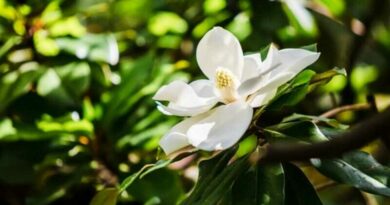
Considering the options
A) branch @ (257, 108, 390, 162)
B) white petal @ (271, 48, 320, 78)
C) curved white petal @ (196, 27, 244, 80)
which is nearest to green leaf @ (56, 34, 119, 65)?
curved white petal @ (196, 27, 244, 80)

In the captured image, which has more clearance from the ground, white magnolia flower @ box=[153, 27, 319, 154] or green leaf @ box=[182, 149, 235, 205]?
white magnolia flower @ box=[153, 27, 319, 154]

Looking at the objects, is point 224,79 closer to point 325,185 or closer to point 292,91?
point 292,91

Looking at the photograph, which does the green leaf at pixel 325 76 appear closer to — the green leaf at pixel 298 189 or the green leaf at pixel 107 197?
the green leaf at pixel 298 189

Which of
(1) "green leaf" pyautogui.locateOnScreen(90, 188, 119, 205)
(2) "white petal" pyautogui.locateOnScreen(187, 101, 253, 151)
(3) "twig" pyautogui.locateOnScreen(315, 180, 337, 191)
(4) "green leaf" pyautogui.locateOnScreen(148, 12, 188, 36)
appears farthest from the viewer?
(4) "green leaf" pyautogui.locateOnScreen(148, 12, 188, 36)

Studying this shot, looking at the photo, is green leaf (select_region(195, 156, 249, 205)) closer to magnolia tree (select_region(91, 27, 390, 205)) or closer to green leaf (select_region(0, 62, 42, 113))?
magnolia tree (select_region(91, 27, 390, 205))

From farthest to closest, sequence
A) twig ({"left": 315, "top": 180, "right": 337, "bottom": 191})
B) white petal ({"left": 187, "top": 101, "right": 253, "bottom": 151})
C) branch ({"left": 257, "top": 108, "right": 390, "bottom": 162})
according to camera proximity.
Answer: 1. twig ({"left": 315, "top": 180, "right": 337, "bottom": 191})
2. white petal ({"left": 187, "top": 101, "right": 253, "bottom": 151})
3. branch ({"left": 257, "top": 108, "right": 390, "bottom": 162})

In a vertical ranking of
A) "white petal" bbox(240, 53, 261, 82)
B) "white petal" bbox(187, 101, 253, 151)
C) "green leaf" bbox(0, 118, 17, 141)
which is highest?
"white petal" bbox(240, 53, 261, 82)
